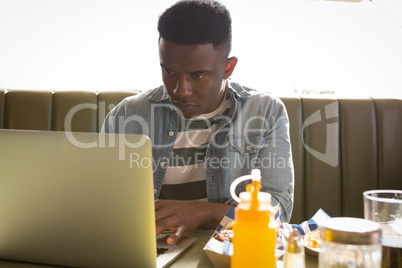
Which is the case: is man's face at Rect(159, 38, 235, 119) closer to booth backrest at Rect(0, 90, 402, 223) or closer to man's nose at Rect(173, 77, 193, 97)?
man's nose at Rect(173, 77, 193, 97)

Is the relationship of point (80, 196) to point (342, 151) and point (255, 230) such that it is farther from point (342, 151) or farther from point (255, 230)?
point (342, 151)

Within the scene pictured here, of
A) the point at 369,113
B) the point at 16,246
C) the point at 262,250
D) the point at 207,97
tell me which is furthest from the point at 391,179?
the point at 16,246

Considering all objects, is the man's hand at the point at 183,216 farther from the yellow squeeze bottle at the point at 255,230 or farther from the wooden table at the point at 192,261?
the yellow squeeze bottle at the point at 255,230

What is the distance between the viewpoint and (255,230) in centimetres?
65

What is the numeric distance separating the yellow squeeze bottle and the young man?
0.46 meters

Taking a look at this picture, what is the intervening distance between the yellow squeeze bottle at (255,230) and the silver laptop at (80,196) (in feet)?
0.49

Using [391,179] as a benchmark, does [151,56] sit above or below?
above

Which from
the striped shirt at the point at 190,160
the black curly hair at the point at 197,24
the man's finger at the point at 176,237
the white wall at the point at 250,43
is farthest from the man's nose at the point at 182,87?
the white wall at the point at 250,43

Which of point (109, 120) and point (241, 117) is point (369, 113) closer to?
point (241, 117)

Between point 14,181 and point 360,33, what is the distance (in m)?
1.90

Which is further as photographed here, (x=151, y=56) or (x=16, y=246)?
(x=151, y=56)

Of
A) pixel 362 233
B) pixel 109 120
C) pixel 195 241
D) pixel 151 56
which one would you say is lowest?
pixel 195 241

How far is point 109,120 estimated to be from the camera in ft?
5.32

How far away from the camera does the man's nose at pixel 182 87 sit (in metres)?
1.26
